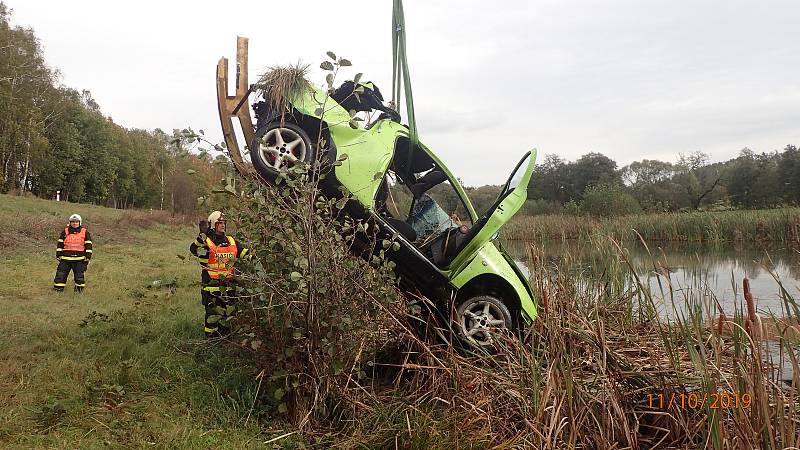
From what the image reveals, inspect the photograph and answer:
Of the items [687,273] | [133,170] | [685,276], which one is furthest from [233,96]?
[133,170]

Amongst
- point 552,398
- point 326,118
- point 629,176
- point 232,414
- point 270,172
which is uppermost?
point 629,176

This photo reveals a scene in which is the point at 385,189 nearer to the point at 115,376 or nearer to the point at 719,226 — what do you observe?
the point at 115,376

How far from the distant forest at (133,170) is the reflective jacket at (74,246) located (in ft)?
51.5

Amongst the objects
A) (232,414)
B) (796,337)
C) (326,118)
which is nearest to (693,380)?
(796,337)

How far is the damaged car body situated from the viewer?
4168 millimetres

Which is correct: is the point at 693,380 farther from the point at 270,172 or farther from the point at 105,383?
the point at 105,383

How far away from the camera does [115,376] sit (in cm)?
386

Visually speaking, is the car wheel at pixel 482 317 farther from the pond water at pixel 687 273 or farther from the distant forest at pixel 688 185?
the distant forest at pixel 688 185

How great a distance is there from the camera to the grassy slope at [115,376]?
10.2 feet

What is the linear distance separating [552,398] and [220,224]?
3.90 m

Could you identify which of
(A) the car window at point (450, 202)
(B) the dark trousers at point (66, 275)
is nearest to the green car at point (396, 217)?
(A) the car window at point (450, 202)

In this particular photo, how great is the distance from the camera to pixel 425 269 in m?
4.29
